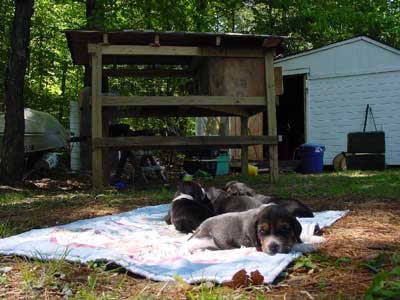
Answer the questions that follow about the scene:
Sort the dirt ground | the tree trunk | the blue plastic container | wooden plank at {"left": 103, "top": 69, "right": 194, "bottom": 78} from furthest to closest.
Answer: the blue plastic container < wooden plank at {"left": 103, "top": 69, "right": 194, "bottom": 78} < the tree trunk < the dirt ground

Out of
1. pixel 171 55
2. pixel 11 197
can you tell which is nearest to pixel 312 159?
pixel 171 55

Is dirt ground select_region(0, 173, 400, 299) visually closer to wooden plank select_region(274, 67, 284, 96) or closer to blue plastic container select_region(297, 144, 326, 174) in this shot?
wooden plank select_region(274, 67, 284, 96)

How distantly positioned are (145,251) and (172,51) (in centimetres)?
600

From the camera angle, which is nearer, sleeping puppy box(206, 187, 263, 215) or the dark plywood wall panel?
sleeping puppy box(206, 187, 263, 215)

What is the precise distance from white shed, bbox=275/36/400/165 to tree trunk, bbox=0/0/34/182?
938cm

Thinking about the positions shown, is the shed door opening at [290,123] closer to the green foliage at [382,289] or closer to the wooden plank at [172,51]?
the wooden plank at [172,51]

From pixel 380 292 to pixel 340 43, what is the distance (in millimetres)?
14896

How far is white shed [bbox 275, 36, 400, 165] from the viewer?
Result: 1562 cm

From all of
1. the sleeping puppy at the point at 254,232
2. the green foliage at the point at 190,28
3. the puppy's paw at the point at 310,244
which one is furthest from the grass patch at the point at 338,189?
the green foliage at the point at 190,28

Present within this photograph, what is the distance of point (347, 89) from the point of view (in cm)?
1638

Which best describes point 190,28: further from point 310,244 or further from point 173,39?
point 310,244

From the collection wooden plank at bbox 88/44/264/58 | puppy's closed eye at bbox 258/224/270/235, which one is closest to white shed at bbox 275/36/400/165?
wooden plank at bbox 88/44/264/58

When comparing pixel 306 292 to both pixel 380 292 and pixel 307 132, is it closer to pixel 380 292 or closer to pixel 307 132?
pixel 380 292

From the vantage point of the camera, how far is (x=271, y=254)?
142 inches
